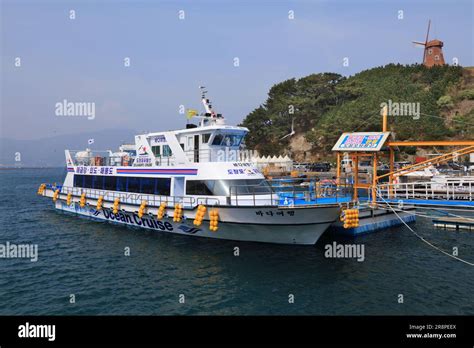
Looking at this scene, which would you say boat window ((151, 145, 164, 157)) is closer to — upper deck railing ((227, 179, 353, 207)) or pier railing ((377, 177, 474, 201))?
upper deck railing ((227, 179, 353, 207))

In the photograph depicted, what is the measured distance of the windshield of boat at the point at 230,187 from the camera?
17.5 m

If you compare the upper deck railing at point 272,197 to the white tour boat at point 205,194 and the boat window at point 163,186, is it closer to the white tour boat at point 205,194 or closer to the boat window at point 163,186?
the white tour boat at point 205,194

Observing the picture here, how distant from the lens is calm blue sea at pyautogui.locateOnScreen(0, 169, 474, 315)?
1134 cm

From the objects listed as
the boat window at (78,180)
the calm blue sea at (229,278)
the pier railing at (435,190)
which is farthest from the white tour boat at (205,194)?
the pier railing at (435,190)

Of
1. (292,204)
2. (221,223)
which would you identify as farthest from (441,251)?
(221,223)

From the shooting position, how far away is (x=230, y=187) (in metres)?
17.2

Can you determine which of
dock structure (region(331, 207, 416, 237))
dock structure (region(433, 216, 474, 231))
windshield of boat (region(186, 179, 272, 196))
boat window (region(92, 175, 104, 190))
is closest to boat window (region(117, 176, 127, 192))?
boat window (region(92, 175, 104, 190))

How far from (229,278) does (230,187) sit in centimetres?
504

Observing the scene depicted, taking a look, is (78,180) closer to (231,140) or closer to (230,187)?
(231,140)

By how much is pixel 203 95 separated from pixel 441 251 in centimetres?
1554

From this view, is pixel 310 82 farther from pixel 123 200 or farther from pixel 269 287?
pixel 269 287

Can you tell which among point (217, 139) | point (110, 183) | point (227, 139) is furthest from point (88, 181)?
point (227, 139)
